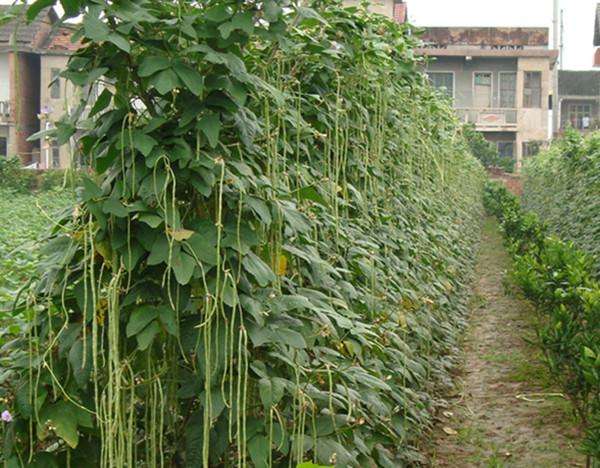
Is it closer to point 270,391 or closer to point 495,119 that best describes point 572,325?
point 270,391

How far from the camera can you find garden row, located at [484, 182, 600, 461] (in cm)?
429

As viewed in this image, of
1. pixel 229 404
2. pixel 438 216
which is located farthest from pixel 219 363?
pixel 438 216

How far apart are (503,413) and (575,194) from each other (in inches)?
255

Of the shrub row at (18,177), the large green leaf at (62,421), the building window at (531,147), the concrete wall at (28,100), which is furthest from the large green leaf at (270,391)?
the building window at (531,147)

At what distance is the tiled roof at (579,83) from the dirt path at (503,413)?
34807 millimetres

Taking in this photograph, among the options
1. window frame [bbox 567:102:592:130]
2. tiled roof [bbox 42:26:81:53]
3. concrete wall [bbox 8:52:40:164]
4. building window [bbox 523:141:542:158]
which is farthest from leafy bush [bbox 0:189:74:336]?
window frame [bbox 567:102:592:130]

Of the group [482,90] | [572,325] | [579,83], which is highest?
[579,83]

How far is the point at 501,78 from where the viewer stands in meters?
33.4

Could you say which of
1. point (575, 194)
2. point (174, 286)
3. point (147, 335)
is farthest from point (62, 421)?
point (575, 194)

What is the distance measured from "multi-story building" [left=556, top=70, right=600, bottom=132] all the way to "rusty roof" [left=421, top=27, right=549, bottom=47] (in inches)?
321

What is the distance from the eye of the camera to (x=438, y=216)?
793cm

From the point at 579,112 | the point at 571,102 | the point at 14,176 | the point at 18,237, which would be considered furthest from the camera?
the point at 571,102

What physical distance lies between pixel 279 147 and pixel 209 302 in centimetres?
125

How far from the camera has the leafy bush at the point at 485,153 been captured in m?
28.7
